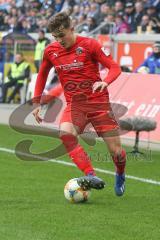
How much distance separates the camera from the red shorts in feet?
27.9

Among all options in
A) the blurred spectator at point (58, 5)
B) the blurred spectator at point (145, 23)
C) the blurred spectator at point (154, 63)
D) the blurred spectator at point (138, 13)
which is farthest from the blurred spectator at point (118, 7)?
the blurred spectator at point (154, 63)

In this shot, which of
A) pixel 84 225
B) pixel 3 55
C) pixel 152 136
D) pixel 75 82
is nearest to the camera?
pixel 84 225

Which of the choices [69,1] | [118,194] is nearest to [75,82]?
[118,194]

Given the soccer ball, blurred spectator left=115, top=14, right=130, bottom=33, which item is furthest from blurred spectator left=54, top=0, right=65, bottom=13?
the soccer ball

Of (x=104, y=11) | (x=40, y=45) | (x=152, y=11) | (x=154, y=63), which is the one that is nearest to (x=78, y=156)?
(x=154, y=63)

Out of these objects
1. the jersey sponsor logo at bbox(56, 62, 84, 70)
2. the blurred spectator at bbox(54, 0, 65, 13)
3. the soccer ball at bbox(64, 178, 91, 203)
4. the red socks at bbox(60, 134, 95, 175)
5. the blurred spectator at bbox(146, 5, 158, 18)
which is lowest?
the blurred spectator at bbox(54, 0, 65, 13)

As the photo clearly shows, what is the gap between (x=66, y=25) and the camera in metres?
8.20

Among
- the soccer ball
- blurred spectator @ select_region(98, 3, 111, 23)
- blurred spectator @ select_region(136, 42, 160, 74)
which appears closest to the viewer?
the soccer ball

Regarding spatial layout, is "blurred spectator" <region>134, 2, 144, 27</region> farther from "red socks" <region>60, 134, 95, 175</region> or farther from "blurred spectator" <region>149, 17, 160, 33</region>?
"red socks" <region>60, 134, 95, 175</region>

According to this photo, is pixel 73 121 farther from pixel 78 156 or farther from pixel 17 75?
pixel 17 75

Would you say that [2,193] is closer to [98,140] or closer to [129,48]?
[98,140]

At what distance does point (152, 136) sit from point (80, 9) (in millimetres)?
13209

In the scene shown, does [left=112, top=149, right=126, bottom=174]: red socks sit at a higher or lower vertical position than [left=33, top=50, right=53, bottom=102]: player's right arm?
lower

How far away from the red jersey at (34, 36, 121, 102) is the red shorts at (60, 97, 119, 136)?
0.40 ft
